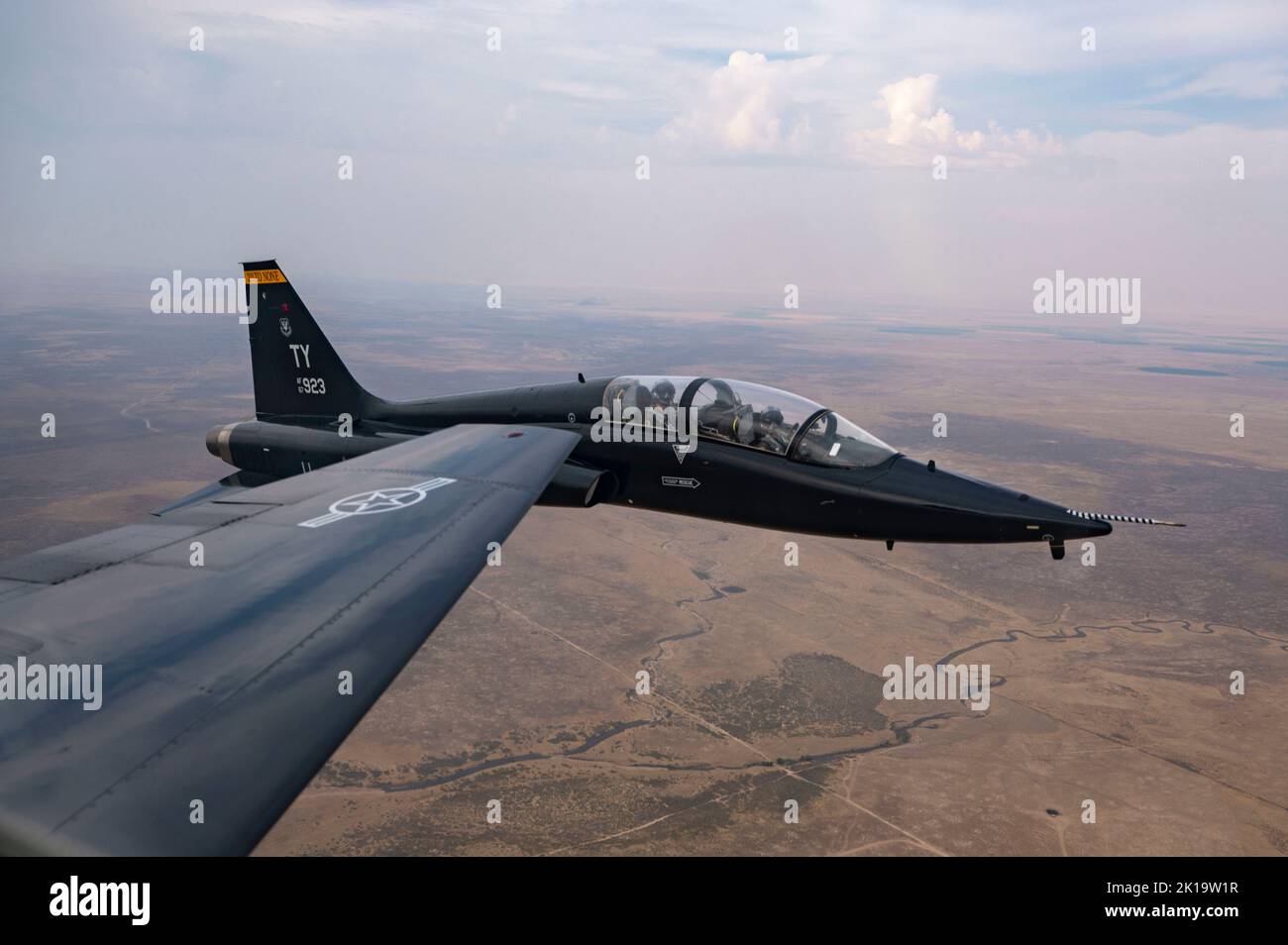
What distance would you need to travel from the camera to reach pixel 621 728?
2383cm

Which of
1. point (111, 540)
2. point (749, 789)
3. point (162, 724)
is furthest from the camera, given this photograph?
point (749, 789)

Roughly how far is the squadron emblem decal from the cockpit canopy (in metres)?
4.98

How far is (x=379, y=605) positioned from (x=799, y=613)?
29850 millimetres

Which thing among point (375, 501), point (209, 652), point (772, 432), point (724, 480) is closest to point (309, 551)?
point (375, 501)

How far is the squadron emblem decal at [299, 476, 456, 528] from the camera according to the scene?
8641mm

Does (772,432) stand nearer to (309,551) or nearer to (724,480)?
(724,480)

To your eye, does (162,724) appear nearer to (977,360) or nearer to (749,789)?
(749,789)

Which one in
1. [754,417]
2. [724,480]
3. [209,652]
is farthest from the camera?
[724,480]

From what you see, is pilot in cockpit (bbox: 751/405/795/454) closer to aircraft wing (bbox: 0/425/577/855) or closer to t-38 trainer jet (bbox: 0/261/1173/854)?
t-38 trainer jet (bbox: 0/261/1173/854)

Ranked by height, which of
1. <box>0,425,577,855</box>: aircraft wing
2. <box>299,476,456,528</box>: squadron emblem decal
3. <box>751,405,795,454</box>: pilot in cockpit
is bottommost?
<box>0,425,577,855</box>: aircraft wing

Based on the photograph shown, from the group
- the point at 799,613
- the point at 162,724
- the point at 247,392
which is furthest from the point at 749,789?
the point at 247,392

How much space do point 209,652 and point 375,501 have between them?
440 cm

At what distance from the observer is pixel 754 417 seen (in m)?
13.8

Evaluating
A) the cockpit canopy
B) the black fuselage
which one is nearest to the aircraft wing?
the black fuselage
